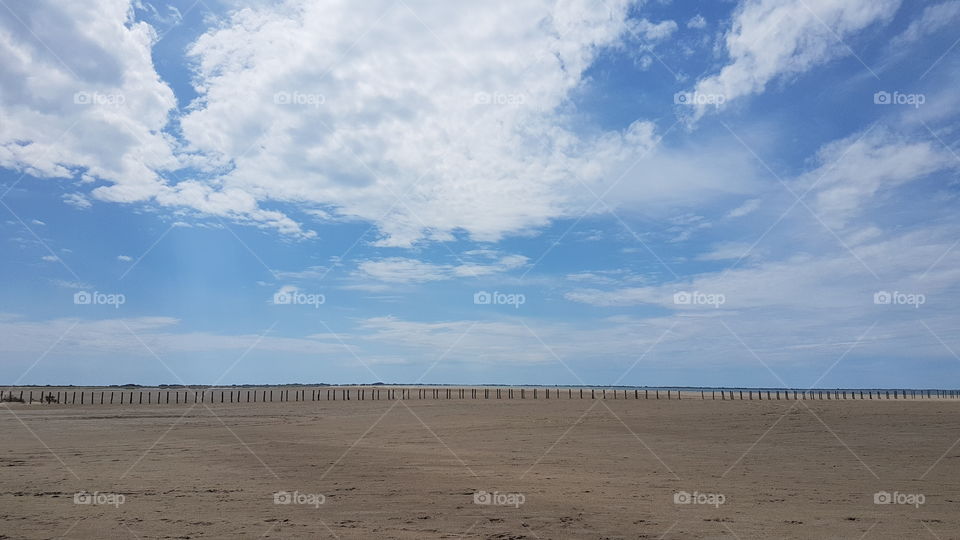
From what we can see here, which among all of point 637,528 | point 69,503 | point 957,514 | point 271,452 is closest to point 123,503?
point 69,503

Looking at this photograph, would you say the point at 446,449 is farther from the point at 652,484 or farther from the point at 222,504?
the point at 222,504

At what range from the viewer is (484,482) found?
1691 centimetres

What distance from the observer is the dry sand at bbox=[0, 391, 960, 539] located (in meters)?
12.2

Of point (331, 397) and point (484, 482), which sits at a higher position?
point (331, 397)

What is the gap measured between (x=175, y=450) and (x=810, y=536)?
22.1 meters

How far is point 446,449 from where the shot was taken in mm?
24703

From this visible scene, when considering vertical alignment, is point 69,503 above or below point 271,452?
below

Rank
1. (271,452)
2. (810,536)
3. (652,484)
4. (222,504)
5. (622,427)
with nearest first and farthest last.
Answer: (810,536)
(222,504)
(652,484)
(271,452)
(622,427)

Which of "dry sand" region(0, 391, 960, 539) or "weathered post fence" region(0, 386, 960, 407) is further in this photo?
"weathered post fence" region(0, 386, 960, 407)

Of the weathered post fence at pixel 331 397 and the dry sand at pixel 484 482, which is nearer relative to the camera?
the dry sand at pixel 484 482

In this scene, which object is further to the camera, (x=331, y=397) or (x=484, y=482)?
(x=331, y=397)

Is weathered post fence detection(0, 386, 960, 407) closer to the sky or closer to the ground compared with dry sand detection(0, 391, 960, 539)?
closer to the sky

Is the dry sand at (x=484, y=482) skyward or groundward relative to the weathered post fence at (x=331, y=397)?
groundward

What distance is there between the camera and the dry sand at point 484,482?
40.0 ft
